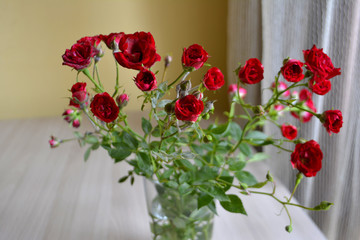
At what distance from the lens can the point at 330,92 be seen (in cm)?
77

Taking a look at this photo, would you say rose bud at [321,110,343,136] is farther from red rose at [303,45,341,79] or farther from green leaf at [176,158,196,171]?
Result: green leaf at [176,158,196,171]

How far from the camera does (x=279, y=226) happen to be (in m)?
0.80

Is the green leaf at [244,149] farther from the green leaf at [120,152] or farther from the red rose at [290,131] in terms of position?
the green leaf at [120,152]

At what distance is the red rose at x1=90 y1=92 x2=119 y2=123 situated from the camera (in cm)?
44

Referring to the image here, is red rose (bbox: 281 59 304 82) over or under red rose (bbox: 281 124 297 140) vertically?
over

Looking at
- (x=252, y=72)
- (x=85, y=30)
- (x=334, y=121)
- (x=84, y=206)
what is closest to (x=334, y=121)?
(x=334, y=121)

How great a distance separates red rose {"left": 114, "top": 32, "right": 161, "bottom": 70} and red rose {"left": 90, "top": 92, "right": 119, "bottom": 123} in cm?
5

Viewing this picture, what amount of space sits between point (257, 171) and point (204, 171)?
453 mm

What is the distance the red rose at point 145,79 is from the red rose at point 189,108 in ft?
0.12

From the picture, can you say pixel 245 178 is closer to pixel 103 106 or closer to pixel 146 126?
pixel 146 126

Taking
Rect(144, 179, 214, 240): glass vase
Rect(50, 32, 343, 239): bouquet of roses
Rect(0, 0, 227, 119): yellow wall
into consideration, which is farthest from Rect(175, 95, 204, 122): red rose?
Rect(0, 0, 227, 119): yellow wall

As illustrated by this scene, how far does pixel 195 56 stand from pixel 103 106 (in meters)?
0.13

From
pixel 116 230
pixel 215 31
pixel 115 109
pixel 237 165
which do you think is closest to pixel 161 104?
pixel 115 109

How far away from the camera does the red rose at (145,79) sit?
16.9 inches
